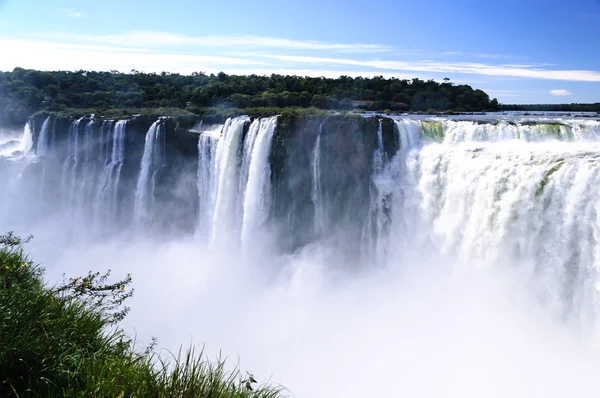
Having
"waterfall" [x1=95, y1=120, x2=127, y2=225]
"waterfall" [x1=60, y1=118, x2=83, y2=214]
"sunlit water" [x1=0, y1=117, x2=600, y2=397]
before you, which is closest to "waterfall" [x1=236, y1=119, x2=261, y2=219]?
"sunlit water" [x1=0, y1=117, x2=600, y2=397]

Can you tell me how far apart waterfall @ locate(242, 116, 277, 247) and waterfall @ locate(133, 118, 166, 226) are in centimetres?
592

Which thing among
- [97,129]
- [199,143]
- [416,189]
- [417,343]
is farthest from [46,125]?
[417,343]

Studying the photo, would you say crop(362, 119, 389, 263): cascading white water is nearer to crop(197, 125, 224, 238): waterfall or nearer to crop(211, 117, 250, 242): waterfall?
crop(211, 117, 250, 242): waterfall

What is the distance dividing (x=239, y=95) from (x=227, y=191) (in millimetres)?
20178

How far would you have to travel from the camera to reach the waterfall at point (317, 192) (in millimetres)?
15961

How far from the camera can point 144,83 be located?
46000mm

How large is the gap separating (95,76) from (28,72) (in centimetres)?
775

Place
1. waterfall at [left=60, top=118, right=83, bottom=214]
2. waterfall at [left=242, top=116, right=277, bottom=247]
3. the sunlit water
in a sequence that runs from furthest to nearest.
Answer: waterfall at [left=60, top=118, right=83, bottom=214] < waterfall at [left=242, top=116, right=277, bottom=247] < the sunlit water

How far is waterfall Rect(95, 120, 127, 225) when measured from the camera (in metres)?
21.3

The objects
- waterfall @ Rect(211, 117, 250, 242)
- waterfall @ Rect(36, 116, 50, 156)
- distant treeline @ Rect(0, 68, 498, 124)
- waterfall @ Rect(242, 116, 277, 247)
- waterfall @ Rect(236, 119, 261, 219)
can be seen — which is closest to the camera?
waterfall @ Rect(242, 116, 277, 247)

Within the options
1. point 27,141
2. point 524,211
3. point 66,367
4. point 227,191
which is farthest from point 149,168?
point 66,367

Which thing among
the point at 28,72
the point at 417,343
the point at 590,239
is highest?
the point at 28,72

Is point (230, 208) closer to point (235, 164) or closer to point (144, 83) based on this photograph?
point (235, 164)

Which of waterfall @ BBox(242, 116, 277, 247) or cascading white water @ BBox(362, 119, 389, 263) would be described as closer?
cascading white water @ BBox(362, 119, 389, 263)
